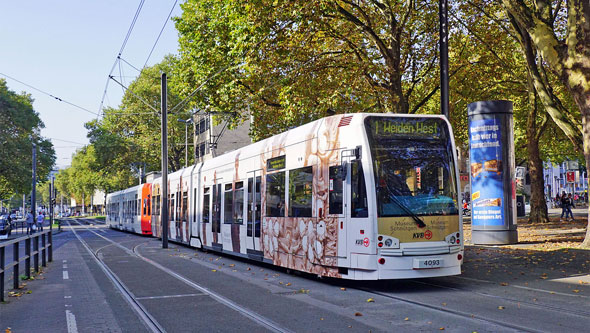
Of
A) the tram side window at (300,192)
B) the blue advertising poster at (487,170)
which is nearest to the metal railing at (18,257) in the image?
the tram side window at (300,192)

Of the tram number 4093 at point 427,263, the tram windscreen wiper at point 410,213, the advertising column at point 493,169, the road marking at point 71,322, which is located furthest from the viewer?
the advertising column at point 493,169

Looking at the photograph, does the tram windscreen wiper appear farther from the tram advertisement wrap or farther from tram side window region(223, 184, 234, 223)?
tram side window region(223, 184, 234, 223)

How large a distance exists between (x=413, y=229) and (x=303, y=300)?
2364 mm

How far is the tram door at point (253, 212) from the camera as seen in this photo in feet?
51.1

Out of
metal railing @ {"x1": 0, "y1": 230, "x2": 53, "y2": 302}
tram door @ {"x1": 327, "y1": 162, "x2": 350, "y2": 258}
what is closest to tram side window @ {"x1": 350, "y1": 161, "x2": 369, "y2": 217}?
tram door @ {"x1": 327, "y1": 162, "x2": 350, "y2": 258}

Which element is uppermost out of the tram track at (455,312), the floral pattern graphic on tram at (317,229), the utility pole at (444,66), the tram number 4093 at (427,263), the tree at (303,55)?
the tree at (303,55)

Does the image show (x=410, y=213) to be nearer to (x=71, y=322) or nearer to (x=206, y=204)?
(x=71, y=322)

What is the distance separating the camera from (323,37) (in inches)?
896

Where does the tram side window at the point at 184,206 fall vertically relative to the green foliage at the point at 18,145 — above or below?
below

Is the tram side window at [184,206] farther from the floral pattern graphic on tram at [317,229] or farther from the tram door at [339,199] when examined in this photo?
the tram door at [339,199]

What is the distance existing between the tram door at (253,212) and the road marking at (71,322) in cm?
679

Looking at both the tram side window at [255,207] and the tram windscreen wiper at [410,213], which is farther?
the tram side window at [255,207]

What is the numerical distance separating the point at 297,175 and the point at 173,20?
755 inches

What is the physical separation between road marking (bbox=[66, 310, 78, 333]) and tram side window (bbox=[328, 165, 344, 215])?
4919mm
